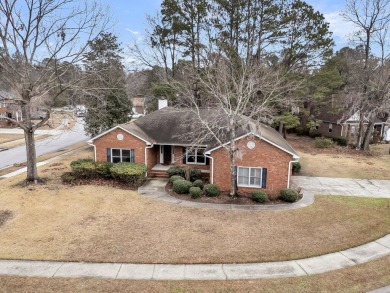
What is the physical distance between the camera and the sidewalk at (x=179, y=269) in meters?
10.1

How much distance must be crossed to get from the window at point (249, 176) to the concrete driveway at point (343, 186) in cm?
329

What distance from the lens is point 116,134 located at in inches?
867

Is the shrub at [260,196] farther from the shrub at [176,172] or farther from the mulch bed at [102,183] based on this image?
the mulch bed at [102,183]

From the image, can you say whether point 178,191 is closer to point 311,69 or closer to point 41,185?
point 41,185

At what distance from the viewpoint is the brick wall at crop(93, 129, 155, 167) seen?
21938mm

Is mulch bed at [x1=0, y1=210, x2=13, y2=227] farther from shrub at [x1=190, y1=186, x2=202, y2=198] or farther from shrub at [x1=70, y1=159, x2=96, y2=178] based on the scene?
shrub at [x1=190, y1=186, x2=202, y2=198]

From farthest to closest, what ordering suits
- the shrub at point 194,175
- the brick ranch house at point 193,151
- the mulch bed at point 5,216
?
1. the shrub at point 194,175
2. the brick ranch house at point 193,151
3. the mulch bed at point 5,216

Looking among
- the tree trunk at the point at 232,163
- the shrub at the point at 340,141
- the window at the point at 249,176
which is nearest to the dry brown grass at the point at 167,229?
the tree trunk at the point at 232,163

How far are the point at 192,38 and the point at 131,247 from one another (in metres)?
28.7

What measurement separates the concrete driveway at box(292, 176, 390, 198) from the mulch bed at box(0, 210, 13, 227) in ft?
56.0

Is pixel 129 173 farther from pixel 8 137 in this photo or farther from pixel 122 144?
pixel 8 137

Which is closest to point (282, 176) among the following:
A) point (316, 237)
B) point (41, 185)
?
point (316, 237)

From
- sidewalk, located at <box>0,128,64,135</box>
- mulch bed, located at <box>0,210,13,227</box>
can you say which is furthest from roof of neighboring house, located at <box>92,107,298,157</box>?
sidewalk, located at <box>0,128,64,135</box>

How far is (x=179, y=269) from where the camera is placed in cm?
1057
